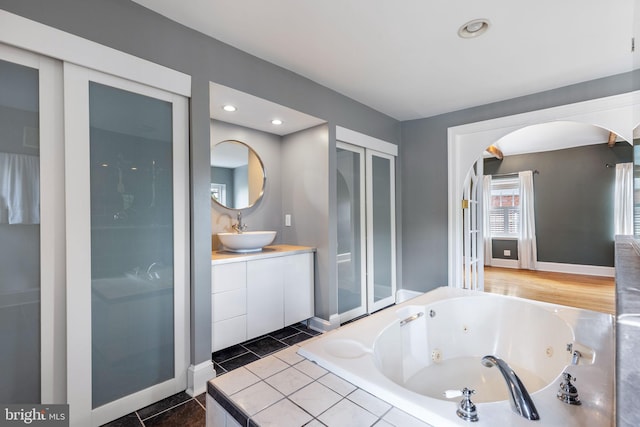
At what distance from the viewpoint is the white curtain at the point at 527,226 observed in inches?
239

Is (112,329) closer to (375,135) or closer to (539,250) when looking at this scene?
(375,135)

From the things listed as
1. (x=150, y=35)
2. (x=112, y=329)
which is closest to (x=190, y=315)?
(x=112, y=329)

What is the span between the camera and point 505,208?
6488mm

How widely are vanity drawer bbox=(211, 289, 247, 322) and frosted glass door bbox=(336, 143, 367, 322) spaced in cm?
111

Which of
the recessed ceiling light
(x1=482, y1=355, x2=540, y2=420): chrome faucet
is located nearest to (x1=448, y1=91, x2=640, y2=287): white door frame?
the recessed ceiling light

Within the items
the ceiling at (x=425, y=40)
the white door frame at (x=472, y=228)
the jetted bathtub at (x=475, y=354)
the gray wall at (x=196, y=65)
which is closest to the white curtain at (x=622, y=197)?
the white door frame at (x=472, y=228)

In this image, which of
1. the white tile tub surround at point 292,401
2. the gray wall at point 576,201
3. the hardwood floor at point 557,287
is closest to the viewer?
the white tile tub surround at point 292,401

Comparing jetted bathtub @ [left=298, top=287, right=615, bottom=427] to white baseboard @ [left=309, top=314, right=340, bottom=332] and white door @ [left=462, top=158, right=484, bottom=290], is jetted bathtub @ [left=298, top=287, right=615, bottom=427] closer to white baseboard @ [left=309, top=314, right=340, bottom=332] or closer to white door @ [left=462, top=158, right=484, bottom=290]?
white baseboard @ [left=309, top=314, right=340, bottom=332]

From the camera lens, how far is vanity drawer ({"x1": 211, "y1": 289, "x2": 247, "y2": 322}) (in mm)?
2326

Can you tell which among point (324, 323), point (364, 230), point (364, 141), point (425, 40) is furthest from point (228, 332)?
point (425, 40)

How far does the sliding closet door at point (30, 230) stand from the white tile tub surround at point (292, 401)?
1.02 metres

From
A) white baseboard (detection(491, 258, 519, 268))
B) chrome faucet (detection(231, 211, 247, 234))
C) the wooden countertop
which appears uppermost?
chrome faucet (detection(231, 211, 247, 234))

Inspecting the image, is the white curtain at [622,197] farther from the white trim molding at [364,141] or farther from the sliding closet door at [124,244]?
the sliding closet door at [124,244]

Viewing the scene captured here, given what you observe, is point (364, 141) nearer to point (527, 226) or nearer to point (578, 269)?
point (527, 226)
